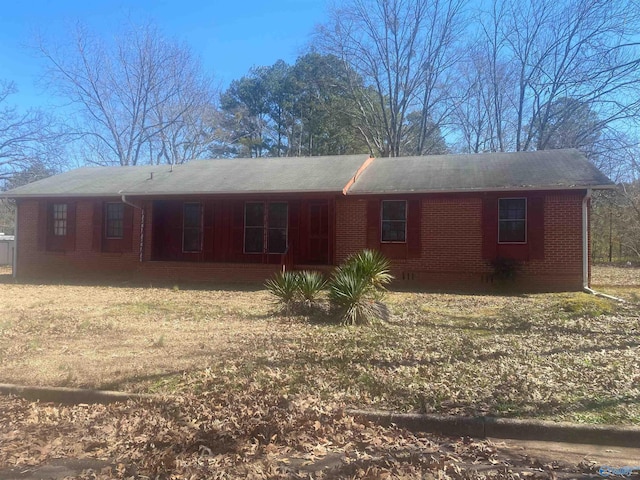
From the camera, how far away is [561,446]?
159 inches

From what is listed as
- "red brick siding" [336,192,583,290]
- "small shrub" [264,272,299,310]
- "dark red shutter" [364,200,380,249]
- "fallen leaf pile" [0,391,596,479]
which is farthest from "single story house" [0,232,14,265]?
"fallen leaf pile" [0,391,596,479]

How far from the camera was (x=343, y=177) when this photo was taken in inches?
603

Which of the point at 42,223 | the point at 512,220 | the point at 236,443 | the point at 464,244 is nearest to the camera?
the point at 236,443

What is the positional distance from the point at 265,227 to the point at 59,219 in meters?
7.96

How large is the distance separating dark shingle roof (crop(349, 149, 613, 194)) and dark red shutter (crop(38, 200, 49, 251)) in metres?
11.2

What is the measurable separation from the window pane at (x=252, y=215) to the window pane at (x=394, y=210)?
4164 mm

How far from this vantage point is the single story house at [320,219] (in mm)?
13391

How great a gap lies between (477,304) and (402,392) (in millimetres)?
6476

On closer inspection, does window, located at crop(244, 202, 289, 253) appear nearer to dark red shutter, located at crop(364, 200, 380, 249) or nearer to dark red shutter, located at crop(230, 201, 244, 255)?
dark red shutter, located at crop(230, 201, 244, 255)

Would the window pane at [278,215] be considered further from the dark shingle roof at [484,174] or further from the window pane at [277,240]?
the dark shingle roof at [484,174]

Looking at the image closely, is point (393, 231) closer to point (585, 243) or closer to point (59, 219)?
point (585, 243)

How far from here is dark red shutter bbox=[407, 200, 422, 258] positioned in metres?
14.4

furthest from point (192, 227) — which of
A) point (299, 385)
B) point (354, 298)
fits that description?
point (299, 385)

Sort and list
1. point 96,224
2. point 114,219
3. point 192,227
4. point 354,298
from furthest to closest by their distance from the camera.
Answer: point 114,219 → point 96,224 → point 192,227 → point 354,298
